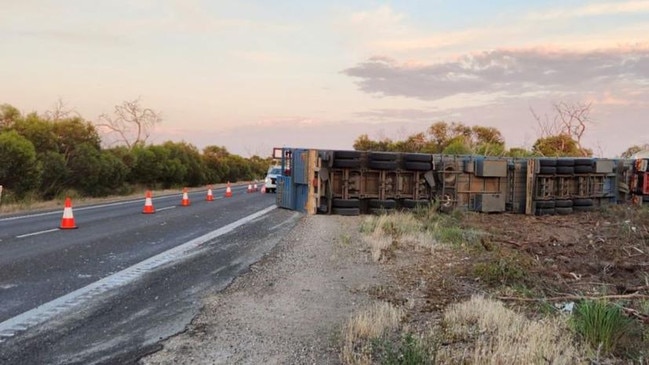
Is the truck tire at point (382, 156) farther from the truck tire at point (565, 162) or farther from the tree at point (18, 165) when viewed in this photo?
the tree at point (18, 165)

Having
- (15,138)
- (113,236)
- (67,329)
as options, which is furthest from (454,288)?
(15,138)

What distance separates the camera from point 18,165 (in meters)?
21.2

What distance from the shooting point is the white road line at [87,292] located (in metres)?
5.19

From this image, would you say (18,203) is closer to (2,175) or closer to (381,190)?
(2,175)

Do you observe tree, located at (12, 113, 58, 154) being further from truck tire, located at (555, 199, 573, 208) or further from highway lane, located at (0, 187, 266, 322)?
truck tire, located at (555, 199, 573, 208)

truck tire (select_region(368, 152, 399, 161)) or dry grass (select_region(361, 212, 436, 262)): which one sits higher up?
truck tire (select_region(368, 152, 399, 161))

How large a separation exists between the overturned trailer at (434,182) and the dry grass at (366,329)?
32.4ft

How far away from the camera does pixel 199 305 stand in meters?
6.02

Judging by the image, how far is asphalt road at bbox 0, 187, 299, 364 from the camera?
4.72 meters

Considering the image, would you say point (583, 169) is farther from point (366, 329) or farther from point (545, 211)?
point (366, 329)

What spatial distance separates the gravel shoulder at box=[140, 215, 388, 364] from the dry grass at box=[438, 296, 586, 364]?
104cm

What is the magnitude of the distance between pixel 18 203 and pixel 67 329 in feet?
57.1

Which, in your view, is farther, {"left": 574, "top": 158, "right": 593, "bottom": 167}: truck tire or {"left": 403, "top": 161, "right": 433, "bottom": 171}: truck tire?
{"left": 574, "top": 158, "right": 593, "bottom": 167}: truck tire

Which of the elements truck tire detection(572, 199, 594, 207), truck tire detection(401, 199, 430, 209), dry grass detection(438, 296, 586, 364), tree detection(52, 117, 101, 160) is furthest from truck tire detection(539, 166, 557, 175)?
tree detection(52, 117, 101, 160)
